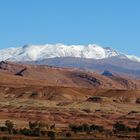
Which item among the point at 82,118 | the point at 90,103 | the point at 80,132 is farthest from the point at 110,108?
the point at 80,132

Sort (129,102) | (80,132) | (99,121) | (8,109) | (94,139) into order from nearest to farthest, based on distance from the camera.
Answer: (94,139), (80,132), (99,121), (8,109), (129,102)

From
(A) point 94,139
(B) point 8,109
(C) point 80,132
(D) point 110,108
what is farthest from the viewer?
(D) point 110,108

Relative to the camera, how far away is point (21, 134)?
98.8 m

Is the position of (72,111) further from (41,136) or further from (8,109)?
(41,136)

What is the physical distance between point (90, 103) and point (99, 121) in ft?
138

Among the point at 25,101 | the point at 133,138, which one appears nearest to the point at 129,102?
the point at 25,101

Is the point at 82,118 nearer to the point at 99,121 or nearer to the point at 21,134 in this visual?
the point at 99,121

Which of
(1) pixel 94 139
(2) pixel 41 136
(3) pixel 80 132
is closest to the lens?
(1) pixel 94 139

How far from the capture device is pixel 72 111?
161750mm

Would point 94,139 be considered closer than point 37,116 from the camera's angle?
Yes

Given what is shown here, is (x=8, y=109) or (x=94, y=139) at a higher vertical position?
(x=8, y=109)

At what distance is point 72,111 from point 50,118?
61.1 feet

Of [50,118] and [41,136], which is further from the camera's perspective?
[50,118]

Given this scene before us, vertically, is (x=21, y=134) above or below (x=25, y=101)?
below
